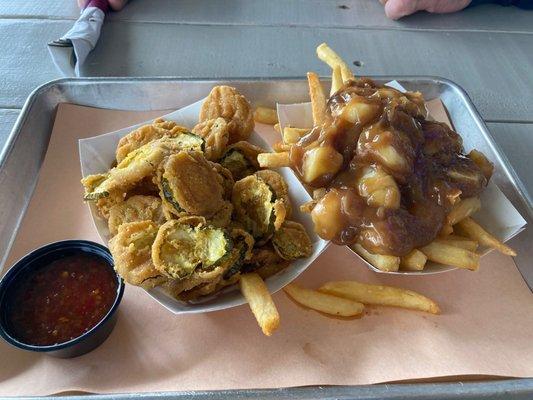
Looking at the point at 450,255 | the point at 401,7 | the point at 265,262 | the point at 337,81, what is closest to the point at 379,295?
the point at 450,255

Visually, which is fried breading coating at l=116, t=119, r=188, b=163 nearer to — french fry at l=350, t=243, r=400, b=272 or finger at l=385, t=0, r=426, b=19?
french fry at l=350, t=243, r=400, b=272

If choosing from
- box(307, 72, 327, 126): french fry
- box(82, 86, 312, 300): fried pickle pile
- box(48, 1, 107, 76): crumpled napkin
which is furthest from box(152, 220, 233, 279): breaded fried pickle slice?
box(48, 1, 107, 76): crumpled napkin

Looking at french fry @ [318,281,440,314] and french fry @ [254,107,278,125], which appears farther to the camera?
french fry @ [254,107,278,125]

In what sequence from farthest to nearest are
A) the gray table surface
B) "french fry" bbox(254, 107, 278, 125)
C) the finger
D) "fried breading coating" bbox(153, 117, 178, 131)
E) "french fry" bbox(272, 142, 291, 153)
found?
the finger, the gray table surface, "french fry" bbox(254, 107, 278, 125), "fried breading coating" bbox(153, 117, 178, 131), "french fry" bbox(272, 142, 291, 153)

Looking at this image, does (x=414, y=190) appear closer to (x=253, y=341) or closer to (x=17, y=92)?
(x=253, y=341)

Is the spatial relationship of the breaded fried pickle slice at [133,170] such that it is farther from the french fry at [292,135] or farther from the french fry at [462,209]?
the french fry at [462,209]

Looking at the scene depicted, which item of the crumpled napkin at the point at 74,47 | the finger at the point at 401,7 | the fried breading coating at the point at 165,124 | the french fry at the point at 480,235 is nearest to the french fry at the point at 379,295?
the french fry at the point at 480,235
